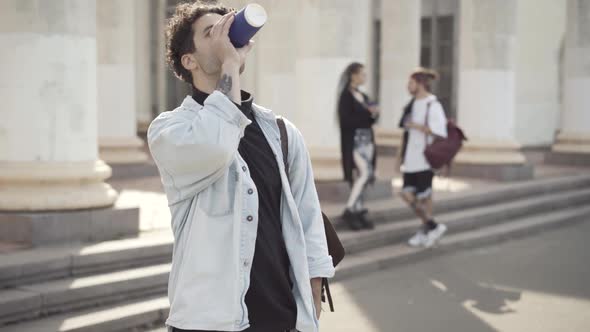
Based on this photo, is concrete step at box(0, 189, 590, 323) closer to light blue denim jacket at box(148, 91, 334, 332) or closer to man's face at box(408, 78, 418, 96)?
man's face at box(408, 78, 418, 96)

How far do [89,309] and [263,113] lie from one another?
344 cm

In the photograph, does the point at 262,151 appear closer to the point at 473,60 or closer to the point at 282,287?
Result: the point at 282,287

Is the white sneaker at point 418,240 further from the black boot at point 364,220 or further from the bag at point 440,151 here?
the bag at point 440,151

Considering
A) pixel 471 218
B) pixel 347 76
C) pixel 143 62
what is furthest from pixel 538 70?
pixel 347 76

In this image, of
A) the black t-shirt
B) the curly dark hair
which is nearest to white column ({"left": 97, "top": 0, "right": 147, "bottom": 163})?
the curly dark hair

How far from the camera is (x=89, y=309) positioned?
5688 millimetres

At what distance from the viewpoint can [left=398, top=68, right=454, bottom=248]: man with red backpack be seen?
856 cm

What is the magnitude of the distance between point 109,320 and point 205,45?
3.33m

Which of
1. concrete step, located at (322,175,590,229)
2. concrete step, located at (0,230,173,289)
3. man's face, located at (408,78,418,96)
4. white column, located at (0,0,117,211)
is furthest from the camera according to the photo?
concrete step, located at (322,175,590,229)

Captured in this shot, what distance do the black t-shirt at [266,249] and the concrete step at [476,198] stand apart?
19.1 ft

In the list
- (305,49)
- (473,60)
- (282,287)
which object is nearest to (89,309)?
(282,287)

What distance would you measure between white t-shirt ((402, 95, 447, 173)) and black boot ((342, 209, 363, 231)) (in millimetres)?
765

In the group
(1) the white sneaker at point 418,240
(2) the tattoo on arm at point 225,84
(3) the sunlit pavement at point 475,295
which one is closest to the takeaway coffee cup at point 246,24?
(2) the tattoo on arm at point 225,84

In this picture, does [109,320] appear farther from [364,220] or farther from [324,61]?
[324,61]
